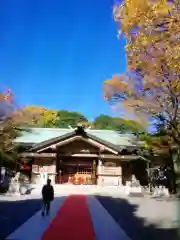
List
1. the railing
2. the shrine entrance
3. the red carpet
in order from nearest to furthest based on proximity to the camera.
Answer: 1. the red carpet
2. the railing
3. the shrine entrance

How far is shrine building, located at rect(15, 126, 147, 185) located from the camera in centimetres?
3234

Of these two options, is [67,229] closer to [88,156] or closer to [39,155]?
[39,155]

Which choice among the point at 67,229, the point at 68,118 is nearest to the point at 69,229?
the point at 67,229

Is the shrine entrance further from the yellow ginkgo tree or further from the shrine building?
the yellow ginkgo tree

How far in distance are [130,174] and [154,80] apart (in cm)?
1835

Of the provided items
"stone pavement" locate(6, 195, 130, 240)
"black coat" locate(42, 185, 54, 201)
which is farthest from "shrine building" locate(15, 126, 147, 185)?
"stone pavement" locate(6, 195, 130, 240)

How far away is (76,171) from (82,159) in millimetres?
1365

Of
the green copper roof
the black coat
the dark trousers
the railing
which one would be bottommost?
the dark trousers

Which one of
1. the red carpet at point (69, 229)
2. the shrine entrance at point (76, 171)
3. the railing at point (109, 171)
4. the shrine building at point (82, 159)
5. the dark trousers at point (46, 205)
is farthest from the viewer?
the shrine entrance at point (76, 171)

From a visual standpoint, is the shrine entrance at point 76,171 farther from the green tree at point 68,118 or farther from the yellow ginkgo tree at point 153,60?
the green tree at point 68,118

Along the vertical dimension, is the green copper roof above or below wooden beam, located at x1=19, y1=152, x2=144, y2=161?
above

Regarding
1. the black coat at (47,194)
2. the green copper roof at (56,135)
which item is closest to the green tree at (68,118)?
the green copper roof at (56,135)

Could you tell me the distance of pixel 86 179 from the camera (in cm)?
3372

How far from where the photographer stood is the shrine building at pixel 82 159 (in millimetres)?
32344
